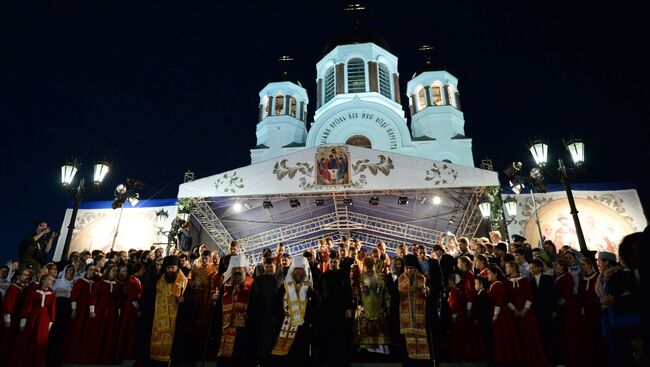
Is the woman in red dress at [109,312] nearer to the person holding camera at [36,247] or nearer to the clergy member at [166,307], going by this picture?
the clergy member at [166,307]

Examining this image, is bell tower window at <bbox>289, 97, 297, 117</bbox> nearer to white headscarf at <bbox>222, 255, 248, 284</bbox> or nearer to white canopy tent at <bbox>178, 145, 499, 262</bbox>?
white canopy tent at <bbox>178, 145, 499, 262</bbox>

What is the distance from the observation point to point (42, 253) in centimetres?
733

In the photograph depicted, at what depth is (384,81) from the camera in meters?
24.2

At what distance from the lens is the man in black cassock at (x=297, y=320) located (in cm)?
545

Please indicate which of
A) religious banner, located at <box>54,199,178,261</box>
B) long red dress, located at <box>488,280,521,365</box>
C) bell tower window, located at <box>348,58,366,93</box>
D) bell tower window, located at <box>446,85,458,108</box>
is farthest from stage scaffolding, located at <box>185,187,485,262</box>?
bell tower window, located at <box>348,58,366,93</box>

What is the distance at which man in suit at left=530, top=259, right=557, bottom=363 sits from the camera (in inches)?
218

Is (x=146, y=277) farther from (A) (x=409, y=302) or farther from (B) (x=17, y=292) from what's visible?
(A) (x=409, y=302)

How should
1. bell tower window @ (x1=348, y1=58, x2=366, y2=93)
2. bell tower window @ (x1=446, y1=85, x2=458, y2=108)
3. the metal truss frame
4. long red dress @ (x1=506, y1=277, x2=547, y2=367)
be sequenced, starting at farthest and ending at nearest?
1. bell tower window @ (x1=348, y1=58, x2=366, y2=93)
2. bell tower window @ (x1=446, y1=85, x2=458, y2=108)
3. the metal truss frame
4. long red dress @ (x1=506, y1=277, x2=547, y2=367)

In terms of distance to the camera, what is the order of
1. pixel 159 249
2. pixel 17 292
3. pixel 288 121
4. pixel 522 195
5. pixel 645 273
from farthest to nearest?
1. pixel 288 121
2. pixel 522 195
3. pixel 159 249
4. pixel 17 292
5. pixel 645 273

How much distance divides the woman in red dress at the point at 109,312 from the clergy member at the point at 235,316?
1.66 m

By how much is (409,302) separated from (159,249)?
466 centimetres

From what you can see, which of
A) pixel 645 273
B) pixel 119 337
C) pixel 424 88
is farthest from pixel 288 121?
pixel 645 273

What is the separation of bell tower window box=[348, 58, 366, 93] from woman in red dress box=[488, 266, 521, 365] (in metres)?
18.9

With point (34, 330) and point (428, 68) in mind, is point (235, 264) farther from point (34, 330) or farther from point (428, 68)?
point (428, 68)
